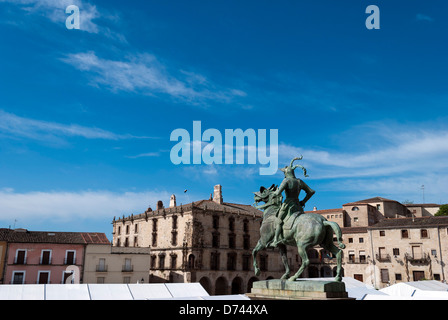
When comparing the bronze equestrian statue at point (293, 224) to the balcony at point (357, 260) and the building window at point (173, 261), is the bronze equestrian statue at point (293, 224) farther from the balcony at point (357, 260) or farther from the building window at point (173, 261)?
the balcony at point (357, 260)

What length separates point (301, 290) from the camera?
1019cm

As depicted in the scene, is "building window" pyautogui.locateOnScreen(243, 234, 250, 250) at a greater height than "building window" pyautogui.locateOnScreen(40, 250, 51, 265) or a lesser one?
greater

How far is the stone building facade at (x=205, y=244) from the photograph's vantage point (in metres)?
48.1

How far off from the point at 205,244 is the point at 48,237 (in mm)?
18380

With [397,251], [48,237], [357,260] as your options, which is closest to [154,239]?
[48,237]

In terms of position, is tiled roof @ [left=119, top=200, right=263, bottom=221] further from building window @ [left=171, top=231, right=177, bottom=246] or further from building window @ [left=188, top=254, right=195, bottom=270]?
building window @ [left=188, top=254, right=195, bottom=270]

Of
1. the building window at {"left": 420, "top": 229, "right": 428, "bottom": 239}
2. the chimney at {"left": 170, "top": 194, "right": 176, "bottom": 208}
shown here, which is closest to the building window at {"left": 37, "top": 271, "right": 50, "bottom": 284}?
the chimney at {"left": 170, "top": 194, "right": 176, "bottom": 208}

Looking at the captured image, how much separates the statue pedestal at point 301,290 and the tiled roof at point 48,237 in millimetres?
35197

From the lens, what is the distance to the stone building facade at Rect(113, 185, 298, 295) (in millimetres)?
48094

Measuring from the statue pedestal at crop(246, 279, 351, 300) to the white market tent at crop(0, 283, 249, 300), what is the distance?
3.30 m

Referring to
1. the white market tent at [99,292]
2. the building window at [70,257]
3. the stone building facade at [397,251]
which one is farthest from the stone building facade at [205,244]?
the white market tent at [99,292]
